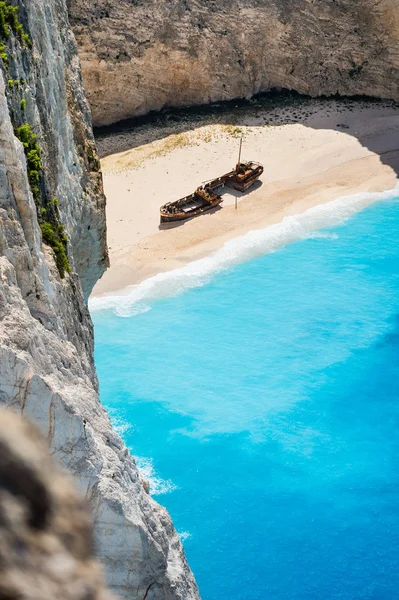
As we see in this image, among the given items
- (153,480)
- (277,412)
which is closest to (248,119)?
(277,412)

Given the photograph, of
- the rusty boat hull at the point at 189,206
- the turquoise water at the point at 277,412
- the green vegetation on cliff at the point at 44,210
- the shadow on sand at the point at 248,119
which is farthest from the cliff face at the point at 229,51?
the green vegetation on cliff at the point at 44,210

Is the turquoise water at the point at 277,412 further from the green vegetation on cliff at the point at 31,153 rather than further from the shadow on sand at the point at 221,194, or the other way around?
the green vegetation on cliff at the point at 31,153

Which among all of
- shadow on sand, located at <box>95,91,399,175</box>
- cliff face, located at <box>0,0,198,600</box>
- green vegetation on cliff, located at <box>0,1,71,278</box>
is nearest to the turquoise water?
cliff face, located at <box>0,0,198,600</box>

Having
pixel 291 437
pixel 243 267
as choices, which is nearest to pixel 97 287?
pixel 243 267

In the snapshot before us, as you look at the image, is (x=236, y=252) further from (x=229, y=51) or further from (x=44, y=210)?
(x=44, y=210)

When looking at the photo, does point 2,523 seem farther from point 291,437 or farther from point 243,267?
point 243,267

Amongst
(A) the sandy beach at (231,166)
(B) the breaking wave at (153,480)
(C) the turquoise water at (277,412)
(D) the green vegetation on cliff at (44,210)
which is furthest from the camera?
(A) the sandy beach at (231,166)

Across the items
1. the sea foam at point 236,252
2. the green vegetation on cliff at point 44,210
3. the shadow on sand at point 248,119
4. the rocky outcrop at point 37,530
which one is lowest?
the rocky outcrop at point 37,530

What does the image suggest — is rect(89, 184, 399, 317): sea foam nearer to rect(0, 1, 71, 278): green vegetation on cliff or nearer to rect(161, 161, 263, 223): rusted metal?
rect(161, 161, 263, 223): rusted metal
